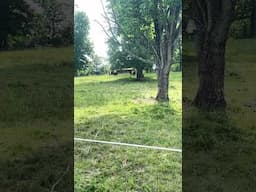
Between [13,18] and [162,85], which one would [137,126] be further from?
[13,18]

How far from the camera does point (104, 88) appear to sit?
9.43 ft

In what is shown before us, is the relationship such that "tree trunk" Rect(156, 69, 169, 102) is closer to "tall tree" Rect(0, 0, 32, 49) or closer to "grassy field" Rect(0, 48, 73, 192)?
"grassy field" Rect(0, 48, 73, 192)

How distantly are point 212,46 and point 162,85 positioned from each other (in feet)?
1.36

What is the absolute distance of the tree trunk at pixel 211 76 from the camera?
236cm

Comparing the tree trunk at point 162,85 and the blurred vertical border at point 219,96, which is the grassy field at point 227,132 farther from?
the tree trunk at point 162,85

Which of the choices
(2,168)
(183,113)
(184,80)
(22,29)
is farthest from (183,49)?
(2,168)

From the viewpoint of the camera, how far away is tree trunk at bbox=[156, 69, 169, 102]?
2.61 m

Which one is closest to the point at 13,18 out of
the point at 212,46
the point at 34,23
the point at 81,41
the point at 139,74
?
the point at 34,23

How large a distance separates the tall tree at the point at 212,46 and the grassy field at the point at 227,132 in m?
0.04

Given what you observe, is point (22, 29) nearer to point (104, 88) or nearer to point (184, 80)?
point (104, 88)

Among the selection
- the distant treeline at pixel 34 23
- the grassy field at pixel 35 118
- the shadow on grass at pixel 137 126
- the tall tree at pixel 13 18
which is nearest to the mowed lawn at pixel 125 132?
the shadow on grass at pixel 137 126

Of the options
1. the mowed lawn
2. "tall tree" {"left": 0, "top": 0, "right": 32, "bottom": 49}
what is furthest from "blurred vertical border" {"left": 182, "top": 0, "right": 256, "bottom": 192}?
"tall tree" {"left": 0, "top": 0, "right": 32, "bottom": 49}

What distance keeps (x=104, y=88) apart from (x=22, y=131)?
2.07ft

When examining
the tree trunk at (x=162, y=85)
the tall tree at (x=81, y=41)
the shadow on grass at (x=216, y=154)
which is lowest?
the shadow on grass at (x=216, y=154)
